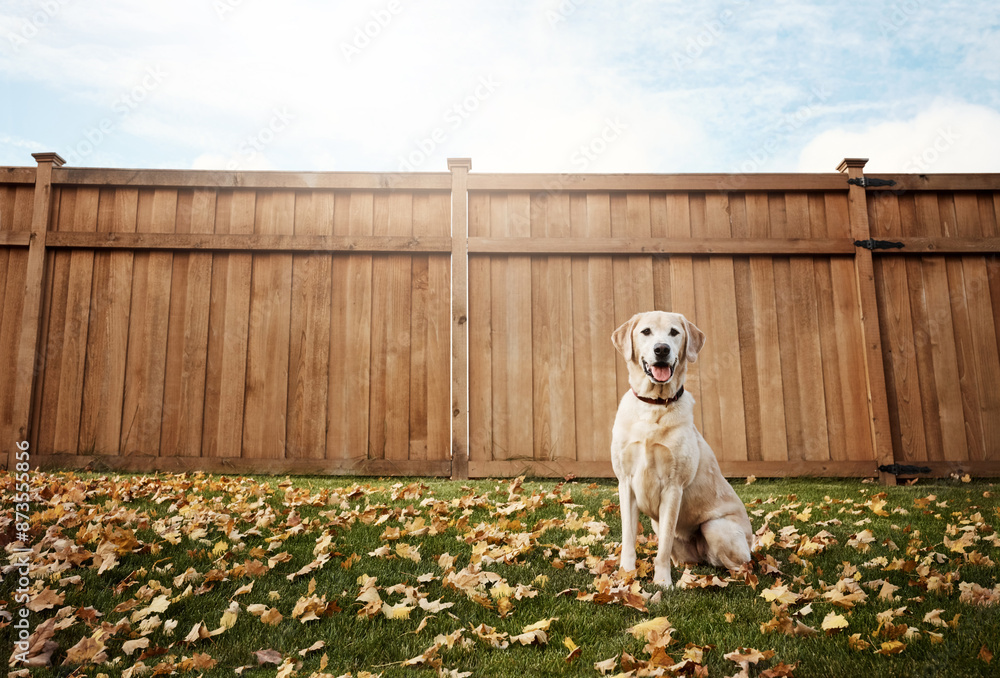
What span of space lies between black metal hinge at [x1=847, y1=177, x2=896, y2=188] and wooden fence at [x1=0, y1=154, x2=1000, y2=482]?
3 cm

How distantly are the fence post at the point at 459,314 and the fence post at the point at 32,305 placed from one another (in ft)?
13.3

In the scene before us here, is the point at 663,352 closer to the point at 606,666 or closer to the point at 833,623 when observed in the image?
the point at 833,623

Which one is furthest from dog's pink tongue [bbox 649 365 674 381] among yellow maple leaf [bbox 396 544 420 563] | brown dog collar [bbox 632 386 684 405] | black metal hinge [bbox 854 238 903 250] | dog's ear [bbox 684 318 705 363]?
black metal hinge [bbox 854 238 903 250]

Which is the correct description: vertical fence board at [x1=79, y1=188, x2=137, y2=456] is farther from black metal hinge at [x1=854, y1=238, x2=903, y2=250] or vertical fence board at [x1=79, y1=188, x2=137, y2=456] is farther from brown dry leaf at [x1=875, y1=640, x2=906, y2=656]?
black metal hinge at [x1=854, y1=238, x2=903, y2=250]

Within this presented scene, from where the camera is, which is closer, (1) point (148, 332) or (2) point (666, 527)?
(2) point (666, 527)

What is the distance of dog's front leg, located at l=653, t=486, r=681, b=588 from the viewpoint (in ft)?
8.83

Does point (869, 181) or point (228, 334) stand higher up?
point (869, 181)

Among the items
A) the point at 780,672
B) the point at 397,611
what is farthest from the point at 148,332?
the point at 780,672

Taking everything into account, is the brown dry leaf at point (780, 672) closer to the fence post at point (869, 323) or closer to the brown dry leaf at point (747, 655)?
the brown dry leaf at point (747, 655)

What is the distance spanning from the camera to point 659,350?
2809 millimetres

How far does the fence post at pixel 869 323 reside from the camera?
561 cm

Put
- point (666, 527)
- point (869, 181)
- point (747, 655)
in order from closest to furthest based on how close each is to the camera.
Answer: point (747, 655) → point (666, 527) → point (869, 181)

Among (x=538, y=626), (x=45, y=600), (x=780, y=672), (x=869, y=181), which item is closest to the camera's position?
(x=780, y=672)

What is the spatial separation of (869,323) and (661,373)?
4150 millimetres
